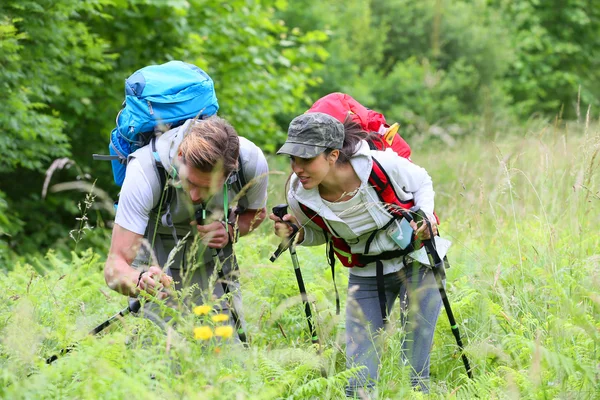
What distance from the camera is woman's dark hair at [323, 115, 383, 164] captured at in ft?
12.3

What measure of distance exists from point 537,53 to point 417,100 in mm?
5320

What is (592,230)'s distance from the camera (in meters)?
5.42

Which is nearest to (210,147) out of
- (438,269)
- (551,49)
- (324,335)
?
(324,335)

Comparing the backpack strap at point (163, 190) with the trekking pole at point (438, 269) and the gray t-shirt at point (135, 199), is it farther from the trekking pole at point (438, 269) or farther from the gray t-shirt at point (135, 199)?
the trekking pole at point (438, 269)

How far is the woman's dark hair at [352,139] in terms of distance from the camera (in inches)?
147

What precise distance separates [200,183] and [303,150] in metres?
0.55

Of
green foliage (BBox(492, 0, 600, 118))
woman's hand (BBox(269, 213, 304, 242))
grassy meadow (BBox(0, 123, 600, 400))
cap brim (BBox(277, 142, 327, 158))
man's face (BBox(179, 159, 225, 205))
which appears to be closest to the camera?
grassy meadow (BBox(0, 123, 600, 400))

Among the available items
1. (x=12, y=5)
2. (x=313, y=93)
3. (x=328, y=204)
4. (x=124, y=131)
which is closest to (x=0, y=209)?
(x=12, y=5)

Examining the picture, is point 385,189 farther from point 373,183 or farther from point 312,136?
point 312,136

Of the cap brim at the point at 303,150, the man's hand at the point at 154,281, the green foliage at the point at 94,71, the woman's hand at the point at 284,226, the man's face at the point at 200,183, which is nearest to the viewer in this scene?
the man's hand at the point at 154,281

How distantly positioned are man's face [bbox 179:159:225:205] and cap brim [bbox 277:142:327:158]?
364 mm

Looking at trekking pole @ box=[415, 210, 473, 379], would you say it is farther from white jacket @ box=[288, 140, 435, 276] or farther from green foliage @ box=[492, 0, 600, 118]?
green foliage @ box=[492, 0, 600, 118]

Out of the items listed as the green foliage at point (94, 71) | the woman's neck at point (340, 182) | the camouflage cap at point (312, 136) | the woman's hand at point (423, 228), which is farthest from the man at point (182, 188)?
the green foliage at point (94, 71)

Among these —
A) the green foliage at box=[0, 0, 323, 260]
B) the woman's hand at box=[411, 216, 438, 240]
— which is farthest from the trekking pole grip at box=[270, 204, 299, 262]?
the green foliage at box=[0, 0, 323, 260]
